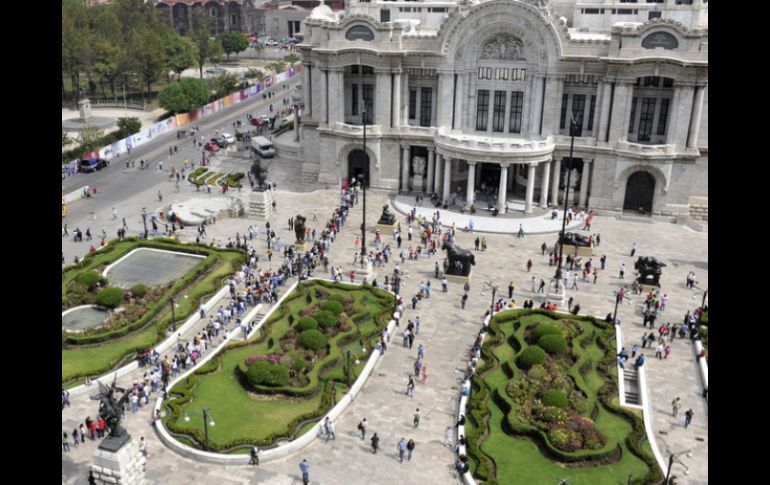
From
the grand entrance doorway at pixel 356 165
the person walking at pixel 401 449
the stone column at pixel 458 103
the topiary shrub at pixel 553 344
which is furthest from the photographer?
the grand entrance doorway at pixel 356 165

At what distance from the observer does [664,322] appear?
48.1 metres

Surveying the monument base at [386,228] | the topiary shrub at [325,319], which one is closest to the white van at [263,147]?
the monument base at [386,228]

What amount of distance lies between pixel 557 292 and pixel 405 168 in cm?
2905

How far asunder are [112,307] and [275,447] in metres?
19.8

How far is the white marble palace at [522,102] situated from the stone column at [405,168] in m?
0.15

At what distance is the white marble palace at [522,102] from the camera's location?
6575cm

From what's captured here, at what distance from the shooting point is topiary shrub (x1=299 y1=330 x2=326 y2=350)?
4188 cm

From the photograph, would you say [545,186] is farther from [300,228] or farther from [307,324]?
[307,324]

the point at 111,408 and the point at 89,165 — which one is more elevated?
the point at 89,165

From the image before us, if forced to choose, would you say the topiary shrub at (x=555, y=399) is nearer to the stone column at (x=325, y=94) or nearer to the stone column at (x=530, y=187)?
the stone column at (x=530, y=187)

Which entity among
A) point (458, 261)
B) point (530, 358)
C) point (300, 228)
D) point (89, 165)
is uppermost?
point (89, 165)

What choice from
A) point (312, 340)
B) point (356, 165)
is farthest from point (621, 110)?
point (312, 340)

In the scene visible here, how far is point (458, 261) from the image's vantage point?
53.2 metres
